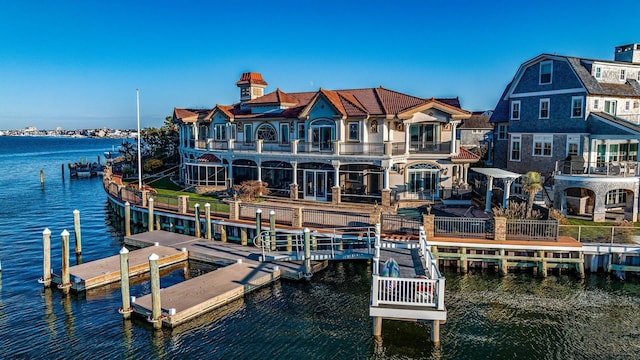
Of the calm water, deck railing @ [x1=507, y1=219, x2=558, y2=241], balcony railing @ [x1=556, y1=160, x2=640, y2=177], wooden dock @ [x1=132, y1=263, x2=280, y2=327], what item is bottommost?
the calm water

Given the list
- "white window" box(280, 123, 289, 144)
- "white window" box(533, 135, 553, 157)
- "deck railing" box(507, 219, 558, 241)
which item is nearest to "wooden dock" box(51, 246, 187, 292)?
"white window" box(280, 123, 289, 144)

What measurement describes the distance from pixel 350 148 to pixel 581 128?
47.1 ft

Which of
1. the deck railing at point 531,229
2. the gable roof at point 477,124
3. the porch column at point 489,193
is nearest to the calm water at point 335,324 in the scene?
the deck railing at point 531,229

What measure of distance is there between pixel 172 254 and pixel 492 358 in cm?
1597

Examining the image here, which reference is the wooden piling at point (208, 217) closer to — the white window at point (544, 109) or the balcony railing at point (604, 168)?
the balcony railing at point (604, 168)

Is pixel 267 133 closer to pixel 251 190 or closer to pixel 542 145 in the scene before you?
pixel 251 190

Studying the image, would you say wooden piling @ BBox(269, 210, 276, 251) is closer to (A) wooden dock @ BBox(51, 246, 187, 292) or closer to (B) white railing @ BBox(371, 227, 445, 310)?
(A) wooden dock @ BBox(51, 246, 187, 292)

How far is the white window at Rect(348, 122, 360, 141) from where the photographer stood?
31953mm

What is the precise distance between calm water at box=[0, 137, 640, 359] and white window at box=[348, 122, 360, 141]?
1160 centimetres

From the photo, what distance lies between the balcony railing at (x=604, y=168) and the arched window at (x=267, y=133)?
64.8 feet

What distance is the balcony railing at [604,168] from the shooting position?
85.2ft

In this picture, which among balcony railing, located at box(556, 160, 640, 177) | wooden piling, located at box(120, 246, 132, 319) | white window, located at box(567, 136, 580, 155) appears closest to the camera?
wooden piling, located at box(120, 246, 132, 319)

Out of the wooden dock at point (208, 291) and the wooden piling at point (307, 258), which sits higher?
the wooden piling at point (307, 258)

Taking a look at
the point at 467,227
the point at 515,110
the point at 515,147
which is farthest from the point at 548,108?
the point at 467,227
